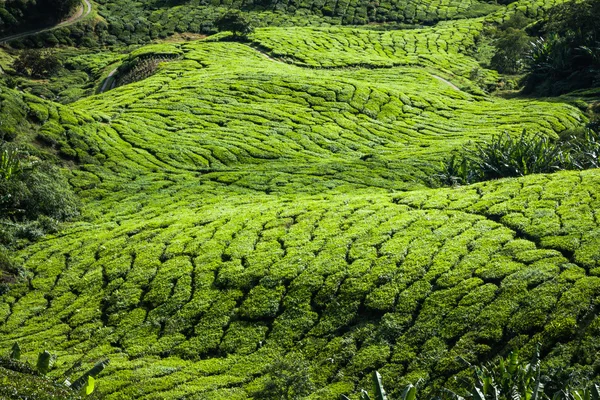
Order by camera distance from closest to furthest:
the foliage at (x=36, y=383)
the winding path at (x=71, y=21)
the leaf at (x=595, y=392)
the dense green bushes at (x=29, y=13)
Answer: the leaf at (x=595, y=392) → the foliage at (x=36, y=383) → the winding path at (x=71, y=21) → the dense green bushes at (x=29, y=13)

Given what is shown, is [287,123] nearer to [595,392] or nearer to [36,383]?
[36,383]

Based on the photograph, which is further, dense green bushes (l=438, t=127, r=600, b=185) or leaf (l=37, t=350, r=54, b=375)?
dense green bushes (l=438, t=127, r=600, b=185)

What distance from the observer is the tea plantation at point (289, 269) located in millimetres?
15641

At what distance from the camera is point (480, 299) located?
16406mm

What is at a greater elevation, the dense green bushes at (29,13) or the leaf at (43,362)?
the dense green bushes at (29,13)

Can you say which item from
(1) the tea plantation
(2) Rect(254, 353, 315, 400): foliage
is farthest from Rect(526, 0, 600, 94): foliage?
(2) Rect(254, 353, 315, 400): foliage

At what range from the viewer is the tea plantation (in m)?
15.6

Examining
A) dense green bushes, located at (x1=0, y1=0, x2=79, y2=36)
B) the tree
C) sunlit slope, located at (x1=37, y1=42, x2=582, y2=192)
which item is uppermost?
the tree

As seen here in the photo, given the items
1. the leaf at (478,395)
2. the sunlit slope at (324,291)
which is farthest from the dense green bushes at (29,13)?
the leaf at (478,395)

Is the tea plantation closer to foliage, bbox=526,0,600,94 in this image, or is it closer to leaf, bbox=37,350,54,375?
leaf, bbox=37,350,54,375

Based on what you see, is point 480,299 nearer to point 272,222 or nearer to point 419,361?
point 419,361

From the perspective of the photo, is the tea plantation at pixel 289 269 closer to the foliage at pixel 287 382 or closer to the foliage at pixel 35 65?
the foliage at pixel 287 382

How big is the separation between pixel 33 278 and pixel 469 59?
72517mm

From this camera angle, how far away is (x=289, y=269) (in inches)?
787
